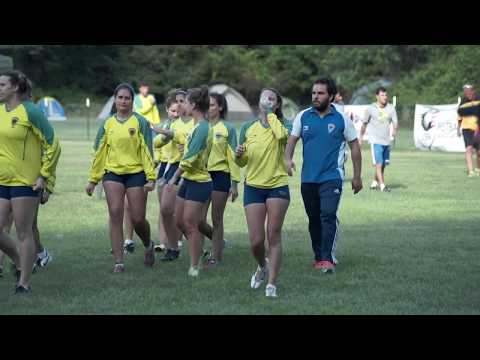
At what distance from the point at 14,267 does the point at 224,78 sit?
245 ft

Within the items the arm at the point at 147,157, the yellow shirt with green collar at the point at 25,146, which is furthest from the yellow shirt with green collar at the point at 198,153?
the yellow shirt with green collar at the point at 25,146

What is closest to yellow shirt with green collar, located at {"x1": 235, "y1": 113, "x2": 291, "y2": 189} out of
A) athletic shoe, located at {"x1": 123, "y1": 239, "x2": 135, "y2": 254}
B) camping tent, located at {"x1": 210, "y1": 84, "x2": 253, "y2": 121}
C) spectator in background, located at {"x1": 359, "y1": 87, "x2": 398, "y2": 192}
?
athletic shoe, located at {"x1": 123, "y1": 239, "x2": 135, "y2": 254}

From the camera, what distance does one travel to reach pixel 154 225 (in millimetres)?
14484

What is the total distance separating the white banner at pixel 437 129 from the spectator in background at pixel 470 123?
39.8ft

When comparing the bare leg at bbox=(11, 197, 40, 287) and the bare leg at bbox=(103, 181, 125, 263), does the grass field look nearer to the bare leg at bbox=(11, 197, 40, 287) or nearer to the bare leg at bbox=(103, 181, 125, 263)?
the bare leg at bbox=(11, 197, 40, 287)

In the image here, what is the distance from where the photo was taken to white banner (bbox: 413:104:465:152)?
36031 mm

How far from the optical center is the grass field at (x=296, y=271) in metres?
8.42

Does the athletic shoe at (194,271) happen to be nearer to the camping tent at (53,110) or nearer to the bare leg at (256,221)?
the bare leg at (256,221)

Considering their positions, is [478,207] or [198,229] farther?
[478,207]

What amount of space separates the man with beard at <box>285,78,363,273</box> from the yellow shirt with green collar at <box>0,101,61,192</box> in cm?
270

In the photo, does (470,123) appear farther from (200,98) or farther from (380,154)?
(200,98)
